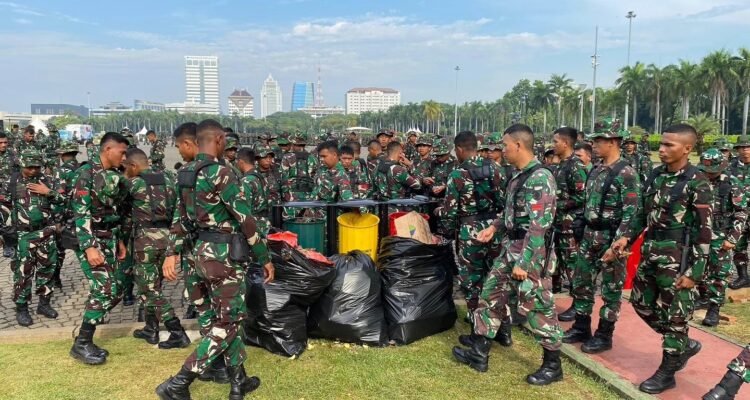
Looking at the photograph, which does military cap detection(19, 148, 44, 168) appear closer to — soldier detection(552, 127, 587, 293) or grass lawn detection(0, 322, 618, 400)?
grass lawn detection(0, 322, 618, 400)

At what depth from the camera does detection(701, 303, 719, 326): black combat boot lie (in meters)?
5.07

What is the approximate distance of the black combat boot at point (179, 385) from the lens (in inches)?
133

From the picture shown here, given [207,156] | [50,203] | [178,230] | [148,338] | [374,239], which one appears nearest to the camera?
[207,156]

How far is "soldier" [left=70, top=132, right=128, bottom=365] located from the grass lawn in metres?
0.27

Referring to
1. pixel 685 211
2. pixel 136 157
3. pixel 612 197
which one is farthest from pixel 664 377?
pixel 136 157

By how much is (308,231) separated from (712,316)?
4.21m

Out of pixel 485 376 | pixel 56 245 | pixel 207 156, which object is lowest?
pixel 485 376

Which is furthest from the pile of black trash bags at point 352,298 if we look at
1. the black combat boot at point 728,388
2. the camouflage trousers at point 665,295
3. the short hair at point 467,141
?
the black combat boot at point 728,388

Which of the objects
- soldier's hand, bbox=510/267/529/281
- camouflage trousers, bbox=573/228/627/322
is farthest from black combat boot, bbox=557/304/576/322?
soldier's hand, bbox=510/267/529/281

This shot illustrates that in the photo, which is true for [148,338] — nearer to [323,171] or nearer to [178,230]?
[178,230]

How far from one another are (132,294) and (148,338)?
5.05 ft

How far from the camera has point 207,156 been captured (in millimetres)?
3385

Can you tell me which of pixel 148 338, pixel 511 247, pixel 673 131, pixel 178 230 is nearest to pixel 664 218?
pixel 673 131

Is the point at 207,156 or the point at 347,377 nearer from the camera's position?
the point at 207,156
